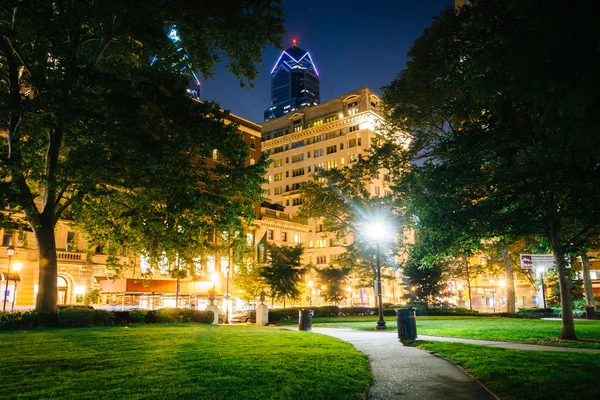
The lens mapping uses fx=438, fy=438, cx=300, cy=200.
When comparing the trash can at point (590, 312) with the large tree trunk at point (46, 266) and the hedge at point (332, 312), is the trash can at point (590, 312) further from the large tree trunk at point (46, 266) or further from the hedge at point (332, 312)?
the large tree trunk at point (46, 266)

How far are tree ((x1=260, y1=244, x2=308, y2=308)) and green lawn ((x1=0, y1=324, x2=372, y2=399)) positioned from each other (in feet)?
100.0

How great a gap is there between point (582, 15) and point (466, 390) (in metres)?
5.96

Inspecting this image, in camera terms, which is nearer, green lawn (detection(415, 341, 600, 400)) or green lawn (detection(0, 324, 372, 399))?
green lawn (detection(0, 324, 372, 399))

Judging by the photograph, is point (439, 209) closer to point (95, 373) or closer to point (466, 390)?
point (466, 390)

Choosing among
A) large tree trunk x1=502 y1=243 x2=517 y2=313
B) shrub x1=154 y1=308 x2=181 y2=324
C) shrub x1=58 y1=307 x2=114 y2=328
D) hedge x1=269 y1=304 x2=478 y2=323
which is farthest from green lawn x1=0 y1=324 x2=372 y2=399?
large tree trunk x1=502 y1=243 x2=517 y2=313

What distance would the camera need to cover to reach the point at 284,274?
43.6 m

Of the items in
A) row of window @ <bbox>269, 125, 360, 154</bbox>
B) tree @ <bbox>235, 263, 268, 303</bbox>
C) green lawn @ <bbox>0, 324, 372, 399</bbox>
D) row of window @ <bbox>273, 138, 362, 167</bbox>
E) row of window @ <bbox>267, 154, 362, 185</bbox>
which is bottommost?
green lawn @ <bbox>0, 324, 372, 399</bbox>

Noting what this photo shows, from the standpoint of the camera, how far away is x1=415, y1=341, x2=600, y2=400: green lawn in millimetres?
6996

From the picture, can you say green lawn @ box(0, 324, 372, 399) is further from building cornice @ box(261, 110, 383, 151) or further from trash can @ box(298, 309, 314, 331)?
building cornice @ box(261, 110, 383, 151)

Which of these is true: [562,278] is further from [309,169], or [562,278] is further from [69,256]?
[309,169]

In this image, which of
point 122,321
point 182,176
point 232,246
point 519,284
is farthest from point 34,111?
point 519,284

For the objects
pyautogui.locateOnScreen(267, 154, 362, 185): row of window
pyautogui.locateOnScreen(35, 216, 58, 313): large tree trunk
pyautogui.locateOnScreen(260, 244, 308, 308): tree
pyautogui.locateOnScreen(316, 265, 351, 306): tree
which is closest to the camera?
pyautogui.locateOnScreen(35, 216, 58, 313): large tree trunk

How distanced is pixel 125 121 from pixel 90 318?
36.8 ft

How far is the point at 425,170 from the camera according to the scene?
17938 millimetres
